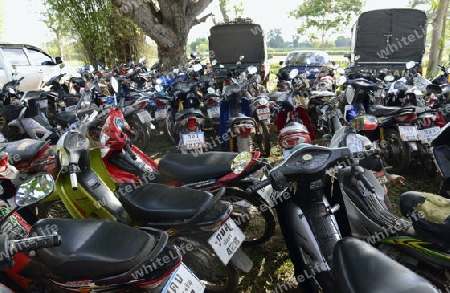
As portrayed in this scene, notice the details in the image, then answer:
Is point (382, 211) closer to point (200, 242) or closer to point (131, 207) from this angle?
point (200, 242)

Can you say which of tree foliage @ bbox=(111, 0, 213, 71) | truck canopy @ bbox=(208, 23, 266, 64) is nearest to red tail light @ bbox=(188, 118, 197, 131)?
truck canopy @ bbox=(208, 23, 266, 64)

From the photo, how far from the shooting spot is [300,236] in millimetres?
2242

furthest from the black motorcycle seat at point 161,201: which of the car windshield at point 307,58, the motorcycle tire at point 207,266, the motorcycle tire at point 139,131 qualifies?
the car windshield at point 307,58

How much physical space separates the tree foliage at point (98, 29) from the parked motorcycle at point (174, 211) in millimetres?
12223

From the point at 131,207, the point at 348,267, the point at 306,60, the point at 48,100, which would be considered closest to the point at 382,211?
the point at 348,267

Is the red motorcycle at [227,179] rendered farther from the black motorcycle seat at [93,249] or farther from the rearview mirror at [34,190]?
the rearview mirror at [34,190]

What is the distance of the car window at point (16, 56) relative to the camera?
8.19 metres

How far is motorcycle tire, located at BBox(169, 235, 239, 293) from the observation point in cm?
221

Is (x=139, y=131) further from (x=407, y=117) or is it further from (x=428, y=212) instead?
(x=428, y=212)

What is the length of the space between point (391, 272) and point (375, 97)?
521 centimetres

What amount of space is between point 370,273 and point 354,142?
1346 millimetres

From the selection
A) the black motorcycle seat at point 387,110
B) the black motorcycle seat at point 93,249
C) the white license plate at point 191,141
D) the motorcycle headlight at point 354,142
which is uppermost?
the motorcycle headlight at point 354,142

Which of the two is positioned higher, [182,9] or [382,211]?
[182,9]

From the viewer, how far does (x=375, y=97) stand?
5.82 metres
